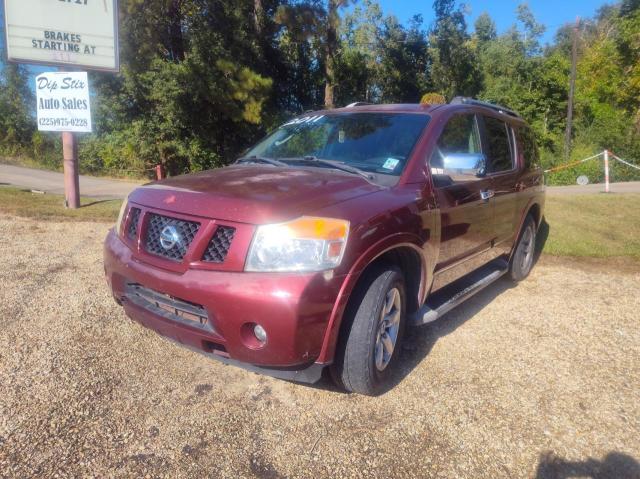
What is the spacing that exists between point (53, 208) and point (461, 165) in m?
8.12

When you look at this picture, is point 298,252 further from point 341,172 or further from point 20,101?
point 20,101

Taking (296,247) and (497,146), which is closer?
(296,247)

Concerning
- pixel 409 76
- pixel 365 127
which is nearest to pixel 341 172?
pixel 365 127

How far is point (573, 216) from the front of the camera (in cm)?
863

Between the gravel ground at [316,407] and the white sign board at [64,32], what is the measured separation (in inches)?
251

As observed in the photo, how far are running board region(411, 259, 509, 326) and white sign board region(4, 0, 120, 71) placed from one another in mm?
8128

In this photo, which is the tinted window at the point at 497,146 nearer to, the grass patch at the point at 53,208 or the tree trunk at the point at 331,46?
the grass patch at the point at 53,208

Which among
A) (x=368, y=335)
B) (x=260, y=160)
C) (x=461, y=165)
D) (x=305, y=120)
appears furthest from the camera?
(x=305, y=120)

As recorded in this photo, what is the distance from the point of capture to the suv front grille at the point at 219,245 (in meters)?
2.44

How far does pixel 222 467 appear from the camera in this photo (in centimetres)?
224

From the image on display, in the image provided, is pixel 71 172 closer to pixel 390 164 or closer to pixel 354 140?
pixel 354 140

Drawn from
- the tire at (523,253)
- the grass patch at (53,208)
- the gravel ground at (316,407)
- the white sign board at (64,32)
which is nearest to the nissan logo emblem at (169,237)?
the gravel ground at (316,407)

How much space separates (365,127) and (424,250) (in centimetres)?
115

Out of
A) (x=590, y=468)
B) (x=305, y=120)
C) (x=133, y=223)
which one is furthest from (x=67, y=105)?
(x=590, y=468)
